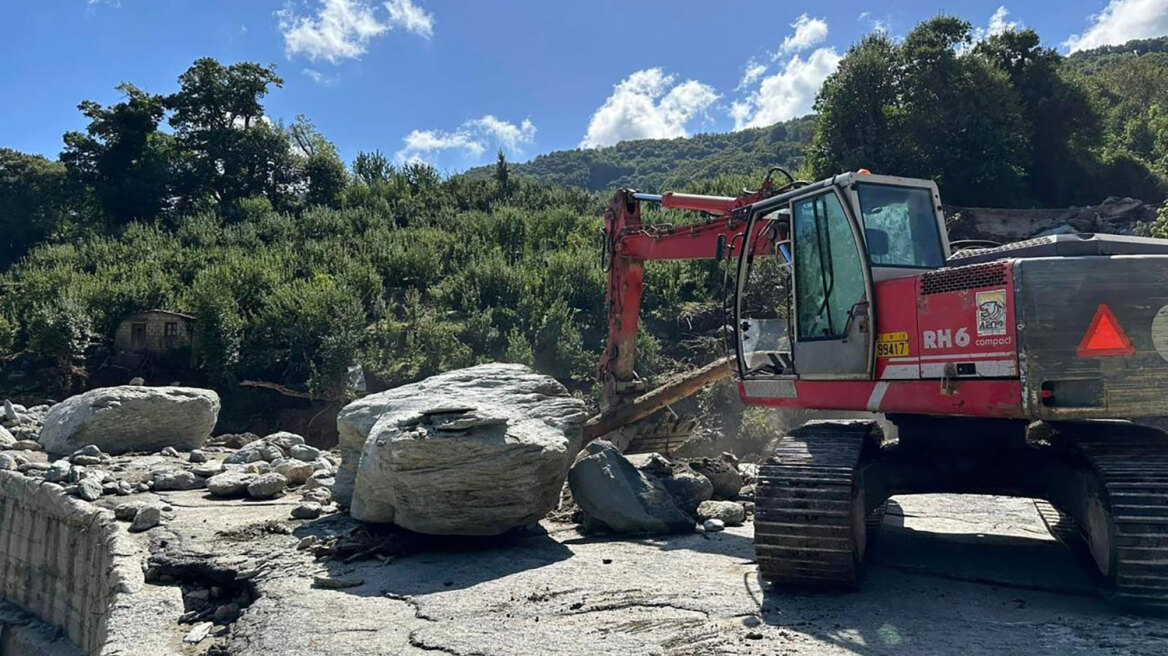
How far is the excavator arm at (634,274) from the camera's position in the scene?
29.3ft

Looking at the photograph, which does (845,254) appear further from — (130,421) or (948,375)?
(130,421)

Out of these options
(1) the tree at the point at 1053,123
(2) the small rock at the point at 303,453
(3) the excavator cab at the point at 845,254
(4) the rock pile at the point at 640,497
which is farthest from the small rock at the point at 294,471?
(1) the tree at the point at 1053,123

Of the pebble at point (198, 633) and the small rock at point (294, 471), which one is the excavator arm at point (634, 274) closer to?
the small rock at point (294, 471)

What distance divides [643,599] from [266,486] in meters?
5.17

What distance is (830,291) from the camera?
5.87 metres

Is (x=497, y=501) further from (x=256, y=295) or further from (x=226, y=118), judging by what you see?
(x=226, y=118)

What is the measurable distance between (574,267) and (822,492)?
1853cm

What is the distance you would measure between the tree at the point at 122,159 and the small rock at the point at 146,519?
33497 millimetres

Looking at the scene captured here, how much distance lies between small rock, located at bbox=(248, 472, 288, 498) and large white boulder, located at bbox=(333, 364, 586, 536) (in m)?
1.99

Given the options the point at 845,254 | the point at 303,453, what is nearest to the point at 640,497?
the point at 845,254

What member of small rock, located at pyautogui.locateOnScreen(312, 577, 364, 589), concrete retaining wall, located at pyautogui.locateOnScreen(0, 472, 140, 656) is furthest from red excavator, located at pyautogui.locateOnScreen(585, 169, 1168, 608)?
concrete retaining wall, located at pyautogui.locateOnScreen(0, 472, 140, 656)

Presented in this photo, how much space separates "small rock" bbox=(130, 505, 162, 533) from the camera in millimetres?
7227

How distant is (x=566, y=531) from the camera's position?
7637mm

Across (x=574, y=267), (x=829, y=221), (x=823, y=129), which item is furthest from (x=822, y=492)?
(x=823, y=129)
